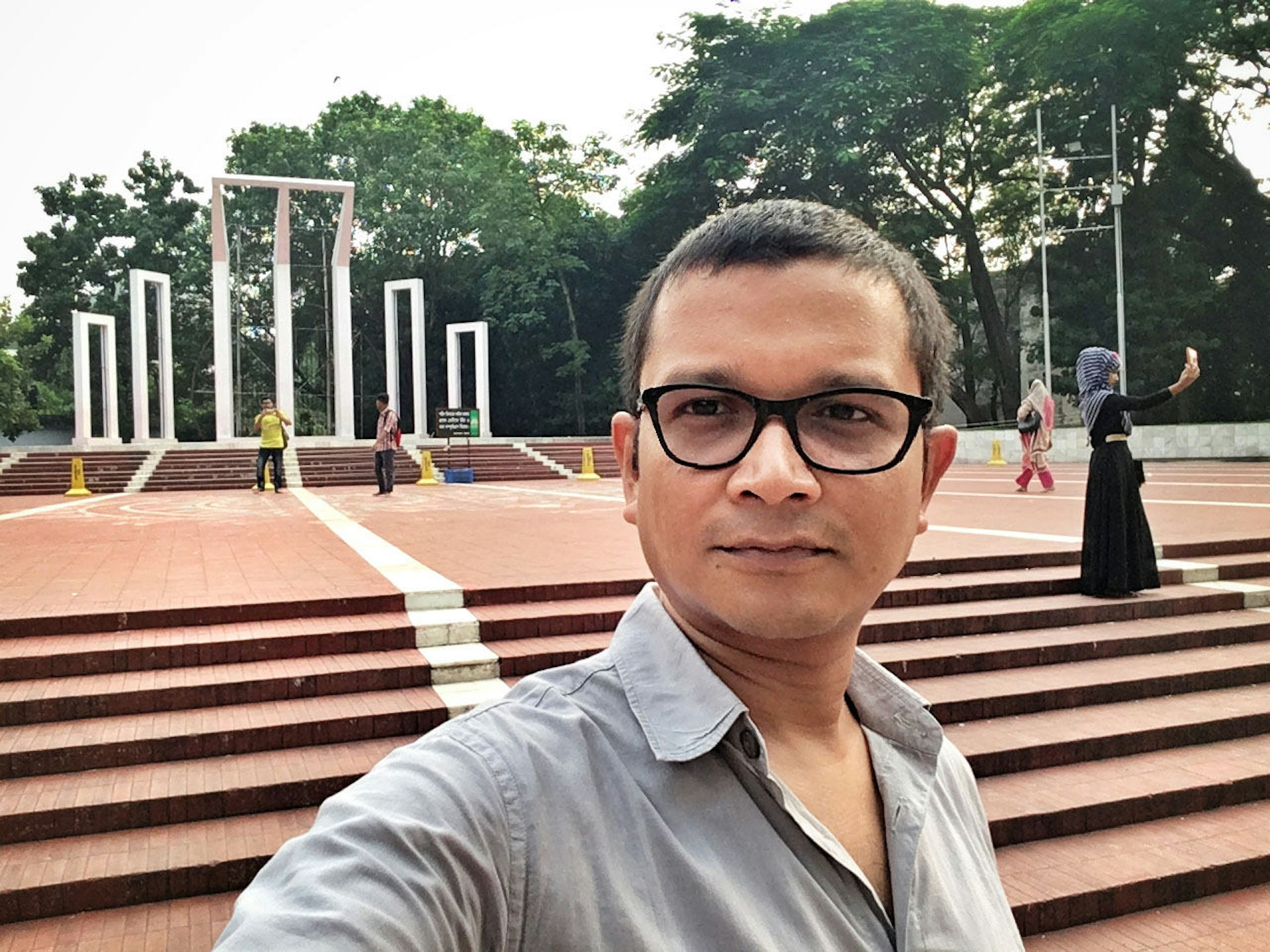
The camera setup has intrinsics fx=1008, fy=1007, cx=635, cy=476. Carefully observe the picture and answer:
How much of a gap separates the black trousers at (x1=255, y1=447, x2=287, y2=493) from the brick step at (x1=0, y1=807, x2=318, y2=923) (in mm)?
14183

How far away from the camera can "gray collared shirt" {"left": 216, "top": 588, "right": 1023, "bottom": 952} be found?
802 millimetres

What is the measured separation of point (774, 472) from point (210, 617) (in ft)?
16.8

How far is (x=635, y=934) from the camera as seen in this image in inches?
34.0

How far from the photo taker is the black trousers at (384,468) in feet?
55.0

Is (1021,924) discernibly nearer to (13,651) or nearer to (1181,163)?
(13,651)

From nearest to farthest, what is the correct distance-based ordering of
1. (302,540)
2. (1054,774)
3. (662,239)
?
1. (1054,774)
2. (302,540)
3. (662,239)

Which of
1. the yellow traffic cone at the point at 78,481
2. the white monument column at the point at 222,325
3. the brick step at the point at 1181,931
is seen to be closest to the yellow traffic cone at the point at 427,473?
the white monument column at the point at 222,325

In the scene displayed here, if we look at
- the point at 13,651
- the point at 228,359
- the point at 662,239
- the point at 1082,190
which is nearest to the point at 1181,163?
the point at 1082,190

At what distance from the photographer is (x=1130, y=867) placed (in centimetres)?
384

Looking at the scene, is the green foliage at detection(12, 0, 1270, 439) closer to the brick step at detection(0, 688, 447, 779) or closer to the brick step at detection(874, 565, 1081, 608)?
the brick step at detection(874, 565, 1081, 608)

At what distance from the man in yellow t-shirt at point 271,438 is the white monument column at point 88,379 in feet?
22.0

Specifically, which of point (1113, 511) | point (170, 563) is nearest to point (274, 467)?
point (170, 563)

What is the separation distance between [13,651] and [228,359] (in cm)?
1981

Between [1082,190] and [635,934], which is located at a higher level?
[1082,190]
